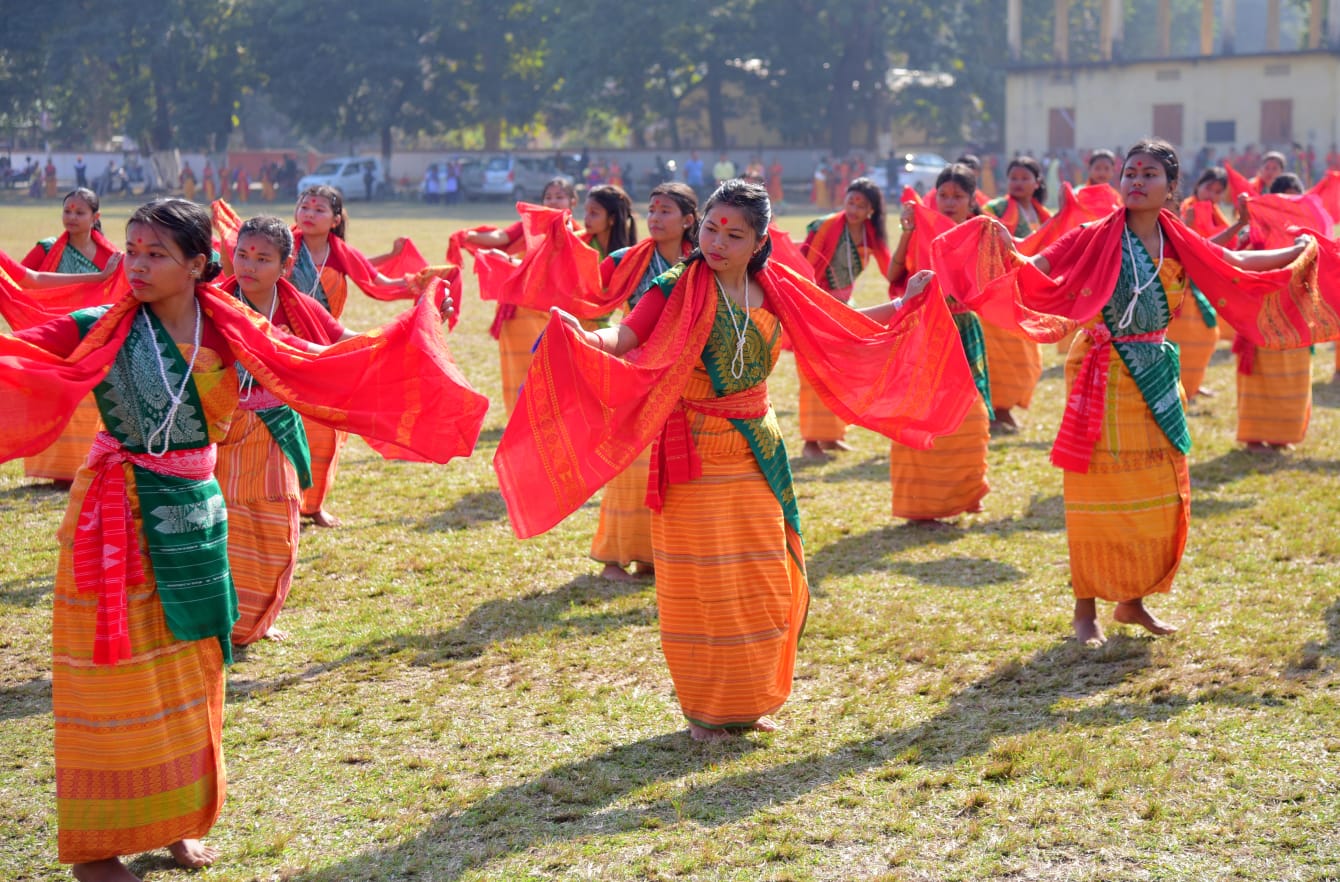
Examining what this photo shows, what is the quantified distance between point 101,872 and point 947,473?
547 cm

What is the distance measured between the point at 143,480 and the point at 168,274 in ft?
2.00

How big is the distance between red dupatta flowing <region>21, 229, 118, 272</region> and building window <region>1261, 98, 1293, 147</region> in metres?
Result: 43.6

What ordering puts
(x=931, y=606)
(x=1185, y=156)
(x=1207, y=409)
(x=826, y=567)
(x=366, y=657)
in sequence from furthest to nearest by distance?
1. (x=1185, y=156)
2. (x=1207, y=409)
3. (x=826, y=567)
4. (x=931, y=606)
5. (x=366, y=657)

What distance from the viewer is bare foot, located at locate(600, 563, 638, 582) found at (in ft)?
24.9

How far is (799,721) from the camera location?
5.68m

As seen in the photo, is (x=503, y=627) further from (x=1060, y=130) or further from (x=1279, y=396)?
(x=1060, y=130)

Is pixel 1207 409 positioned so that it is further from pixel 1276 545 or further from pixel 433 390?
pixel 433 390

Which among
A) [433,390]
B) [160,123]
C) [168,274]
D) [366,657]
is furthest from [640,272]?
[160,123]

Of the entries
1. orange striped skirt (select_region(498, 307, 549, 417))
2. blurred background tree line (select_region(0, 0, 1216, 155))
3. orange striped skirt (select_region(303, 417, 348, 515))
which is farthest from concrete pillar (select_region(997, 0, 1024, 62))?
orange striped skirt (select_region(303, 417, 348, 515))

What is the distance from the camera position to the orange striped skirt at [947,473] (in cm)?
855

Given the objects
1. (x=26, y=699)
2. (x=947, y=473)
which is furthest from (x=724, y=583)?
(x=947, y=473)

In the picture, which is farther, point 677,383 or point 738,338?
point 738,338

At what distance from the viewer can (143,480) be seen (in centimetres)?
435

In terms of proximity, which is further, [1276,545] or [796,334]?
[1276,545]
